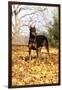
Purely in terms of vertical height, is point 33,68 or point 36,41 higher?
point 36,41

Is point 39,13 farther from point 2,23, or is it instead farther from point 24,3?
point 2,23

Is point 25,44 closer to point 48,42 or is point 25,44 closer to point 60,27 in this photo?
point 48,42

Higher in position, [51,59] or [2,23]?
[2,23]

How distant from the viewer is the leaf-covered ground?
91.4 inches

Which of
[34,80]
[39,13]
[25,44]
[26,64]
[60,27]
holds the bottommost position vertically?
[34,80]

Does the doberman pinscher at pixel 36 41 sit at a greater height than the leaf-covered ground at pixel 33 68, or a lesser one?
greater

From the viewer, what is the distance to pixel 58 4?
2.44 m

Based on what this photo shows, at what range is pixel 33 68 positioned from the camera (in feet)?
7.78

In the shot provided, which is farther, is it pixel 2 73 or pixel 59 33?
pixel 59 33

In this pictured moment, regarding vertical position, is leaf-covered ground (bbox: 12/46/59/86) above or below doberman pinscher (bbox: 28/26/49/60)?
below

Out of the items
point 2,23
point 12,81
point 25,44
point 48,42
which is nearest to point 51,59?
point 48,42

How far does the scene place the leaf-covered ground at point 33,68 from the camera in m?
2.32

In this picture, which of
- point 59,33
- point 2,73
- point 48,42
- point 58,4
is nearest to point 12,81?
point 2,73

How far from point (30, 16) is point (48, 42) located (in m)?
0.35
